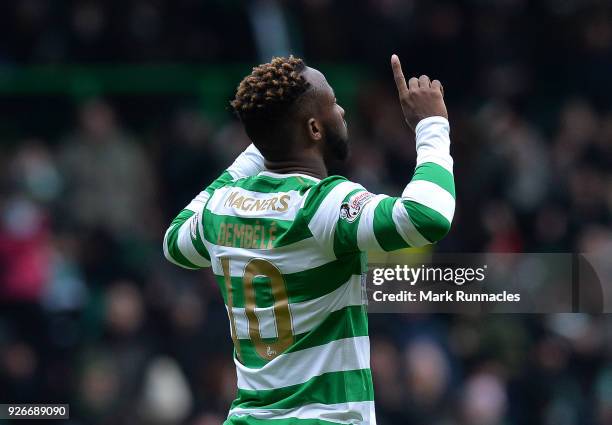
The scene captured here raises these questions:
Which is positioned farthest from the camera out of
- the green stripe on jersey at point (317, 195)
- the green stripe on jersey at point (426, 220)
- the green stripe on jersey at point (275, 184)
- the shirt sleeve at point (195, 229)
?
the shirt sleeve at point (195, 229)

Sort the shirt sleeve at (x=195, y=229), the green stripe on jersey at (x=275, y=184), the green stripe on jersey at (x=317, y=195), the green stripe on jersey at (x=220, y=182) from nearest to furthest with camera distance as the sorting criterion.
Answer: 1. the green stripe on jersey at (x=317, y=195)
2. the green stripe on jersey at (x=275, y=184)
3. the shirt sleeve at (x=195, y=229)
4. the green stripe on jersey at (x=220, y=182)

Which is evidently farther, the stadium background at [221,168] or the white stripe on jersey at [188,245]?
the stadium background at [221,168]

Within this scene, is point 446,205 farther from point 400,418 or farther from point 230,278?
point 400,418

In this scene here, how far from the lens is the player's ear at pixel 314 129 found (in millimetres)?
3434

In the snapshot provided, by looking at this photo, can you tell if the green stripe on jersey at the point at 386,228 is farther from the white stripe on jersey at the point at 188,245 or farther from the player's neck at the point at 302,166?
the white stripe on jersey at the point at 188,245

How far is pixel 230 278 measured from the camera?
3.49 m

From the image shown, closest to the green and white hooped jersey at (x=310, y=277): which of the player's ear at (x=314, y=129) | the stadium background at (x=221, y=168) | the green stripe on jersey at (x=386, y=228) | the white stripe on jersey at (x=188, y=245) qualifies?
the green stripe on jersey at (x=386, y=228)

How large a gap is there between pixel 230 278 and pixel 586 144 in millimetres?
6510

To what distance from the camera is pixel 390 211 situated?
10.3ft

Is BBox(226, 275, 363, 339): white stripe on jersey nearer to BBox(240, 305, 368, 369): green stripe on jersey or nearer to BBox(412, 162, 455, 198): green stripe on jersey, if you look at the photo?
BBox(240, 305, 368, 369): green stripe on jersey

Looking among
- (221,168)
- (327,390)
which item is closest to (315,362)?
(327,390)

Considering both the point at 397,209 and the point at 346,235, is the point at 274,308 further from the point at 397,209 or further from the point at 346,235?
the point at 397,209

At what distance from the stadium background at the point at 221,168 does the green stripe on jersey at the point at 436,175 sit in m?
4.35

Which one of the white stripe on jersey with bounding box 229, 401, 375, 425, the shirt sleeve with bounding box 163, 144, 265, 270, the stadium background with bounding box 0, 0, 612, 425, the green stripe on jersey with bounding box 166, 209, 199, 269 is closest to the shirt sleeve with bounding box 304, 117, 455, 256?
the white stripe on jersey with bounding box 229, 401, 375, 425
